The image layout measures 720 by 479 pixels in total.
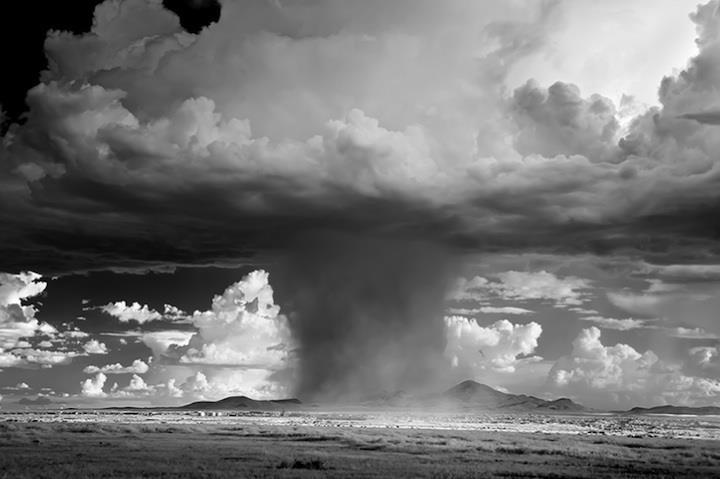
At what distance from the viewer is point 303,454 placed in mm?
70938

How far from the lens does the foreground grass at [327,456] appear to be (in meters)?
55.6

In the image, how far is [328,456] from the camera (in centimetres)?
6850

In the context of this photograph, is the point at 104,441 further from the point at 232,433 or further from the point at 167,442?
the point at 232,433

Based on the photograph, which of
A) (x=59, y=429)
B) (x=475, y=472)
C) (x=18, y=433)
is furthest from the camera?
(x=59, y=429)

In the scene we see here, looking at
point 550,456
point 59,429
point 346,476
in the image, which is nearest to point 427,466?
point 346,476

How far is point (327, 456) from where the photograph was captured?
224ft

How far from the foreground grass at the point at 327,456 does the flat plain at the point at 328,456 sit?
9 centimetres

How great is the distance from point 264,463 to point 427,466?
14213mm

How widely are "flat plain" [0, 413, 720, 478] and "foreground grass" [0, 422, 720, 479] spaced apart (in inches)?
3.6

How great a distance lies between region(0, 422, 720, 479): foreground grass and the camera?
55.6 m

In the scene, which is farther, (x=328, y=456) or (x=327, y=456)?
(x=328, y=456)

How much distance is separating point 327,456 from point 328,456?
16 cm

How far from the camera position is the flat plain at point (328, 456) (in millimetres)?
55594

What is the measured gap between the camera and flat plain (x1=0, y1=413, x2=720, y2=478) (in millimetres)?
55594
